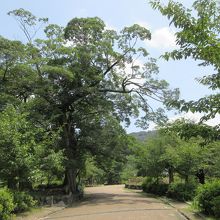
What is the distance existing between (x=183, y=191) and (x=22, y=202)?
1126cm

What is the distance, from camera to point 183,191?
24.8 meters

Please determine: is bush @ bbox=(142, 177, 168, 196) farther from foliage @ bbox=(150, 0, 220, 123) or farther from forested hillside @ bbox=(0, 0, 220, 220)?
foliage @ bbox=(150, 0, 220, 123)

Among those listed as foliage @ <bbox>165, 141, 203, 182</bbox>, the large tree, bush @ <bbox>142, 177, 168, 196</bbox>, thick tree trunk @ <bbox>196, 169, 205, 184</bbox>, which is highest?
the large tree

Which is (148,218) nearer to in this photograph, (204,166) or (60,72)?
(204,166)

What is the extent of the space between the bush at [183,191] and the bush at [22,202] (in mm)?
10058

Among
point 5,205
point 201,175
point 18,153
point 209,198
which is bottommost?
point 5,205

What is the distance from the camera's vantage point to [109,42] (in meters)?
28.6

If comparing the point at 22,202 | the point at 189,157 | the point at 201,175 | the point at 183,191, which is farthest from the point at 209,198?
the point at 201,175

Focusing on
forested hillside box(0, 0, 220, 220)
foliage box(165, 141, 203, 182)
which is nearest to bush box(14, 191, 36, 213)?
forested hillside box(0, 0, 220, 220)

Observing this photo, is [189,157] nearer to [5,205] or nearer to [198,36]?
[5,205]

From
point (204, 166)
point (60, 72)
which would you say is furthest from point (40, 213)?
point (204, 166)

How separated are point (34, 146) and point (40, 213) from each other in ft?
12.0

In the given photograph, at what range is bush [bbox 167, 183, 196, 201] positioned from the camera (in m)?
24.1

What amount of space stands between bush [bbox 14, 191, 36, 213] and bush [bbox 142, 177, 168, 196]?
14.5m
